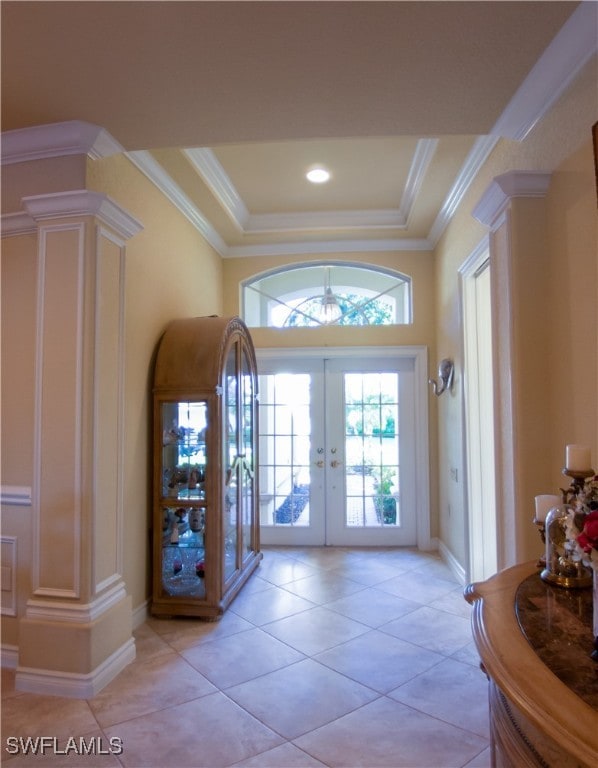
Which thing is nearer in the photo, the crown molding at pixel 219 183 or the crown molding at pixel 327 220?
the crown molding at pixel 219 183

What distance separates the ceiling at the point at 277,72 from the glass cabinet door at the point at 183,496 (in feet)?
5.48

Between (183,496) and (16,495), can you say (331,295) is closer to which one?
(183,496)

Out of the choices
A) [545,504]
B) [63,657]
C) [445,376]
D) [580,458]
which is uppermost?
[445,376]

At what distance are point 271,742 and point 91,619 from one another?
3.37 ft

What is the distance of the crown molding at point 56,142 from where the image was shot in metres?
2.34

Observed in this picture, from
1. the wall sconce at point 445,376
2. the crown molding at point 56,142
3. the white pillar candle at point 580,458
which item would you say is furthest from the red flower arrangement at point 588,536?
the wall sconce at point 445,376

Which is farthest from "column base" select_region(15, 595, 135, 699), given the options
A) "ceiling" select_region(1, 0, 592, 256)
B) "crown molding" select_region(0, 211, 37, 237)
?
"ceiling" select_region(1, 0, 592, 256)

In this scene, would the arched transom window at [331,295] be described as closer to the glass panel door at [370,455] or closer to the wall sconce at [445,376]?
the glass panel door at [370,455]

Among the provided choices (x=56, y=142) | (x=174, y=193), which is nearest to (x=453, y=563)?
(x=174, y=193)

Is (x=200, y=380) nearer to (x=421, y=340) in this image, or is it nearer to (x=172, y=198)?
(x=172, y=198)

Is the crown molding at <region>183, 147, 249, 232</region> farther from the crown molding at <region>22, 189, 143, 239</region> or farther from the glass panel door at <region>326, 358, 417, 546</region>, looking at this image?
the glass panel door at <region>326, 358, 417, 546</region>

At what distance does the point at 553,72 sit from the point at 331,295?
9.72 ft

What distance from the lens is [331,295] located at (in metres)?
4.75

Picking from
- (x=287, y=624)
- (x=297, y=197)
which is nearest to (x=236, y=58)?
(x=297, y=197)
